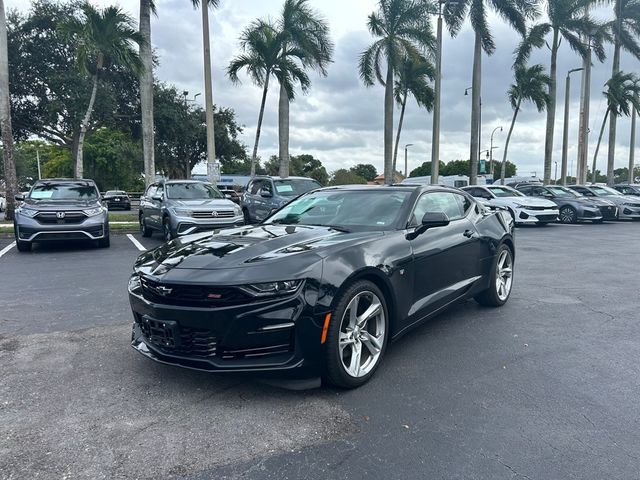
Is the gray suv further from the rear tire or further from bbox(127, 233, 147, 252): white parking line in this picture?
bbox(127, 233, 147, 252): white parking line

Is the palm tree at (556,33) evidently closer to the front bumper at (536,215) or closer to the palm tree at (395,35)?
the palm tree at (395,35)

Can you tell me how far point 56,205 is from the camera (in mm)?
10445

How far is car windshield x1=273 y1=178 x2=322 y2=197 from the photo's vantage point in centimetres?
1380

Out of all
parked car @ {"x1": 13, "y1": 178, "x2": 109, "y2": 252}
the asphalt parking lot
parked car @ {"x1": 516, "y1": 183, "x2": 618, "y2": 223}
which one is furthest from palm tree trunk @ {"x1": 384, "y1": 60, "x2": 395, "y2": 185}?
the asphalt parking lot

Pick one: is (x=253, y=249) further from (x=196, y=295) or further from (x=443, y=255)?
(x=443, y=255)

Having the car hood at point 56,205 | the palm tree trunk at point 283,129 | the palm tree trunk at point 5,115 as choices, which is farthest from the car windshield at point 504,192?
the palm tree trunk at point 5,115

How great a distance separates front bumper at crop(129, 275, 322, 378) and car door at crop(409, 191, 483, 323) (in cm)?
126


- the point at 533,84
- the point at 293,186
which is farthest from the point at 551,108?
the point at 293,186

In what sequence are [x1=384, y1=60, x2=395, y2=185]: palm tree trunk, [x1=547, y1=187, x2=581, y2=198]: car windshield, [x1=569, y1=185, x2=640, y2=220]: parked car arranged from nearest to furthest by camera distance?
[x1=547, y1=187, x2=581, y2=198]: car windshield → [x1=569, y1=185, x2=640, y2=220]: parked car → [x1=384, y1=60, x2=395, y2=185]: palm tree trunk

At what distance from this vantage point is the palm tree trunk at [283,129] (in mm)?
22484

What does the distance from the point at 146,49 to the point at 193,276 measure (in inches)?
655

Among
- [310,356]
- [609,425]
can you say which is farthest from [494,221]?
[310,356]

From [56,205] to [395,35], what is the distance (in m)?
17.9

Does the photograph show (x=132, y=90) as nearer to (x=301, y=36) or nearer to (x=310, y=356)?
(x=301, y=36)
